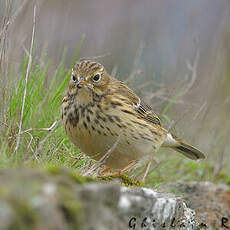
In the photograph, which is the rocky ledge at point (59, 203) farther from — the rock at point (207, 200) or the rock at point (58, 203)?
the rock at point (207, 200)

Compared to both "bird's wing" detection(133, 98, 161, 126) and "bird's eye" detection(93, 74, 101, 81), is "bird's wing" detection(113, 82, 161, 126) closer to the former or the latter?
"bird's wing" detection(133, 98, 161, 126)

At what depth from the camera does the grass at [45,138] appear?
3.91 metres

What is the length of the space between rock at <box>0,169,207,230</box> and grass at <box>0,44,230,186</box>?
0.78m

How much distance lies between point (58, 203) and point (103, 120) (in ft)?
8.02

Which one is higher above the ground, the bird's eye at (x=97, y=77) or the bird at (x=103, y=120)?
the bird's eye at (x=97, y=77)

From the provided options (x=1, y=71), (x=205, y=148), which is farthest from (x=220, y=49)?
(x=1, y=71)

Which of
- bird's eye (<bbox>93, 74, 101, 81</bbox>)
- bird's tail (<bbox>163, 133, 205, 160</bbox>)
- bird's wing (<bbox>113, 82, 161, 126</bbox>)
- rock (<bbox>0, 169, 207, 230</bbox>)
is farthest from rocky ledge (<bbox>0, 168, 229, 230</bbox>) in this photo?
bird's tail (<bbox>163, 133, 205, 160</bbox>)

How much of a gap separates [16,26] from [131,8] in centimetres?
761

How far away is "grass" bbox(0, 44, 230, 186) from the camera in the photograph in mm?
3910

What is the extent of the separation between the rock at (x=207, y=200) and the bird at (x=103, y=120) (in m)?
0.79

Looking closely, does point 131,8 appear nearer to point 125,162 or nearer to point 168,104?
point 168,104

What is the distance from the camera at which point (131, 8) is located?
15430mm

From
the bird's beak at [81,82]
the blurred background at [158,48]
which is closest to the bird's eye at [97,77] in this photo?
the bird's beak at [81,82]

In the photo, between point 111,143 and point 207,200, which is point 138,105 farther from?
point 207,200
